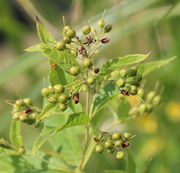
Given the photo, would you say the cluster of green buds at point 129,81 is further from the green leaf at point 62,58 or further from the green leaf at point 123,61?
the green leaf at point 62,58

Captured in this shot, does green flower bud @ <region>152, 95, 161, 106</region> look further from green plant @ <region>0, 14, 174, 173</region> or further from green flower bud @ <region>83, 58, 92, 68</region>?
green flower bud @ <region>83, 58, 92, 68</region>

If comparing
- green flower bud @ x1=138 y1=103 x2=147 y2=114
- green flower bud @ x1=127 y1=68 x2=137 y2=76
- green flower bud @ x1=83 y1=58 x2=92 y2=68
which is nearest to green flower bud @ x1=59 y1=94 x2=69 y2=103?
green flower bud @ x1=83 y1=58 x2=92 y2=68

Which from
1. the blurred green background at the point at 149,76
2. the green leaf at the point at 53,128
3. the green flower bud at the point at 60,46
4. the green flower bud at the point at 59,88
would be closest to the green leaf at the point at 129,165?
the green leaf at the point at 53,128

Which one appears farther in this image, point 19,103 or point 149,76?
point 149,76

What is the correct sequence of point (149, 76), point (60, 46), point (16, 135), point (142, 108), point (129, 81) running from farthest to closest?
point (149, 76) → point (142, 108) → point (16, 135) → point (129, 81) → point (60, 46)

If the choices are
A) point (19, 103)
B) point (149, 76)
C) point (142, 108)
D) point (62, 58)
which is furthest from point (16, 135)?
point (149, 76)

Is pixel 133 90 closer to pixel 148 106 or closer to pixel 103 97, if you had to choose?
pixel 103 97

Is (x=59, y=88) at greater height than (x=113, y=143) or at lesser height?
greater
